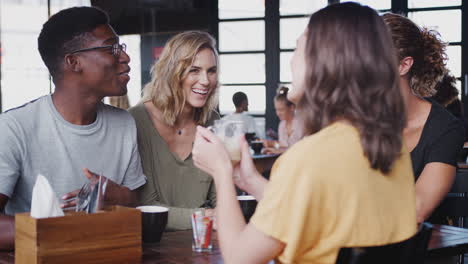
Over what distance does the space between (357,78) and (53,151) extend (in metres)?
1.14

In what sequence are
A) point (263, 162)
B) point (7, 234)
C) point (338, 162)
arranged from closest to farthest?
point (338, 162), point (7, 234), point (263, 162)

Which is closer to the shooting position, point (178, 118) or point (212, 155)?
point (212, 155)

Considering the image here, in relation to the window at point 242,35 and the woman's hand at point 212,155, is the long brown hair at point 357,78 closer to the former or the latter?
the woman's hand at point 212,155

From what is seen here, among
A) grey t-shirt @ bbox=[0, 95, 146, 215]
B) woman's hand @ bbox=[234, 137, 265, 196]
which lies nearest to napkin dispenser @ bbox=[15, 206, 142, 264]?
woman's hand @ bbox=[234, 137, 265, 196]

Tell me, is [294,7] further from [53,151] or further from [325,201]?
[325,201]

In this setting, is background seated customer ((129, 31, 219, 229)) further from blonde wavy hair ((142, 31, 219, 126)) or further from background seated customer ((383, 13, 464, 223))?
background seated customer ((383, 13, 464, 223))

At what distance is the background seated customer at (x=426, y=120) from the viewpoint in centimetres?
201

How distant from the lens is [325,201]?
1.11m

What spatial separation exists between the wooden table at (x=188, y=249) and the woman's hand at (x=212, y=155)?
0.27 meters

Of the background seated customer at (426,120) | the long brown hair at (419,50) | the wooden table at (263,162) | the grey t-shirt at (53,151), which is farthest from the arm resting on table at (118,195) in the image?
the wooden table at (263,162)

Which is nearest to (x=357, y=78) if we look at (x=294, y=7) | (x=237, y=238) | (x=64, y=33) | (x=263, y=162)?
(x=237, y=238)

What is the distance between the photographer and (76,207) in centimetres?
157

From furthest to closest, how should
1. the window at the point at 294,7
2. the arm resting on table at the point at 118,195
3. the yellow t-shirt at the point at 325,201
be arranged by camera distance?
the window at the point at 294,7 < the arm resting on table at the point at 118,195 < the yellow t-shirt at the point at 325,201

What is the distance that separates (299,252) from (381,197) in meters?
0.19
